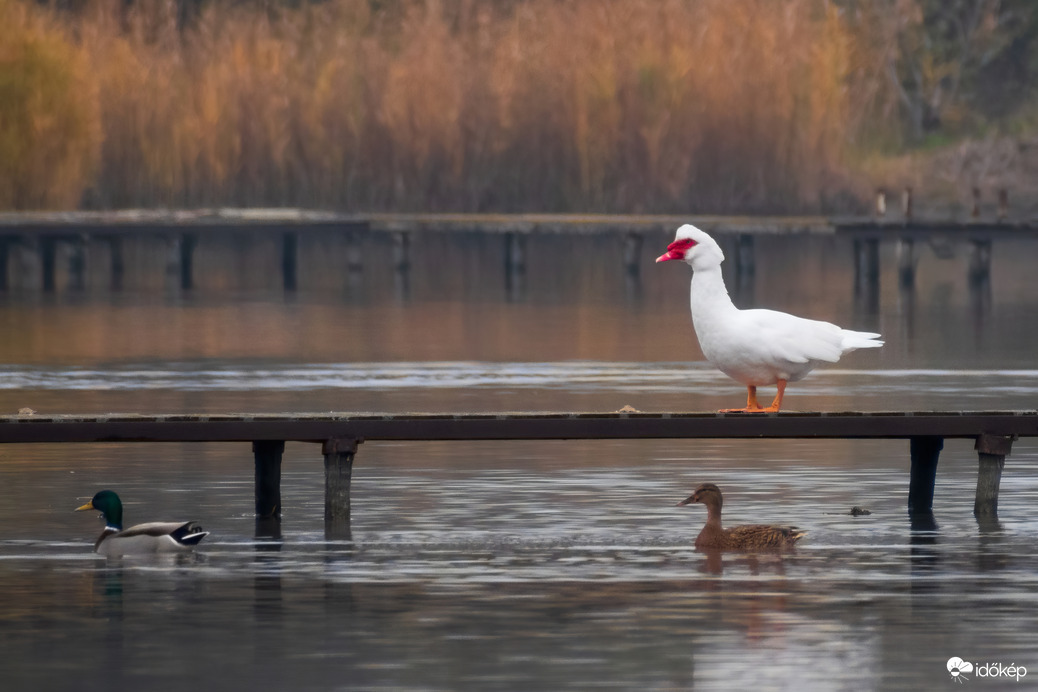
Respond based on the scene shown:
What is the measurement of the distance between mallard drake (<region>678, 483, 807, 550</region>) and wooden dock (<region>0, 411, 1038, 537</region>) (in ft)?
1.53

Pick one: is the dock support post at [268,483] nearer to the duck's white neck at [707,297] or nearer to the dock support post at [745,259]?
the duck's white neck at [707,297]

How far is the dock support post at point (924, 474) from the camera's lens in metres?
18.6

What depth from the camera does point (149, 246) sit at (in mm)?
80312

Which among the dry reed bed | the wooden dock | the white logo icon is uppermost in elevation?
the dry reed bed

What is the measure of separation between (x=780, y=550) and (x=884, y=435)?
123cm

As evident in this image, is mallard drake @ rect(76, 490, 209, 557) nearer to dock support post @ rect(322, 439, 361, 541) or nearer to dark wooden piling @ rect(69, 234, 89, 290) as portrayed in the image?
dock support post @ rect(322, 439, 361, 541)

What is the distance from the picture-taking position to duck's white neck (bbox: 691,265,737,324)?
55.6 ft

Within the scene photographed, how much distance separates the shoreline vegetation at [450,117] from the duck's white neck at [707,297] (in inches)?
1581

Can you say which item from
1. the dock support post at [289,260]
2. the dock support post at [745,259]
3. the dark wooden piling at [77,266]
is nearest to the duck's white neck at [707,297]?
the dock support post at [745,259]

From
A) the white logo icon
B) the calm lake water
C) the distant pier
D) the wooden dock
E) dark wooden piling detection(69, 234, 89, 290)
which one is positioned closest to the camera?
the white logo icon

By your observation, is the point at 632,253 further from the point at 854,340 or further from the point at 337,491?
the point at 854,340

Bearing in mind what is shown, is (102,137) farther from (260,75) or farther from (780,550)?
(780,550)

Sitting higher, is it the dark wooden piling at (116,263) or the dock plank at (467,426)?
the dock plank at (467,426)

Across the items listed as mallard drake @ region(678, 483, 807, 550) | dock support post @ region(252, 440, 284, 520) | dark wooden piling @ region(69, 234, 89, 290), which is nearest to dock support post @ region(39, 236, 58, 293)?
dark wooden piling @ region(69, 234, 89, 290)
